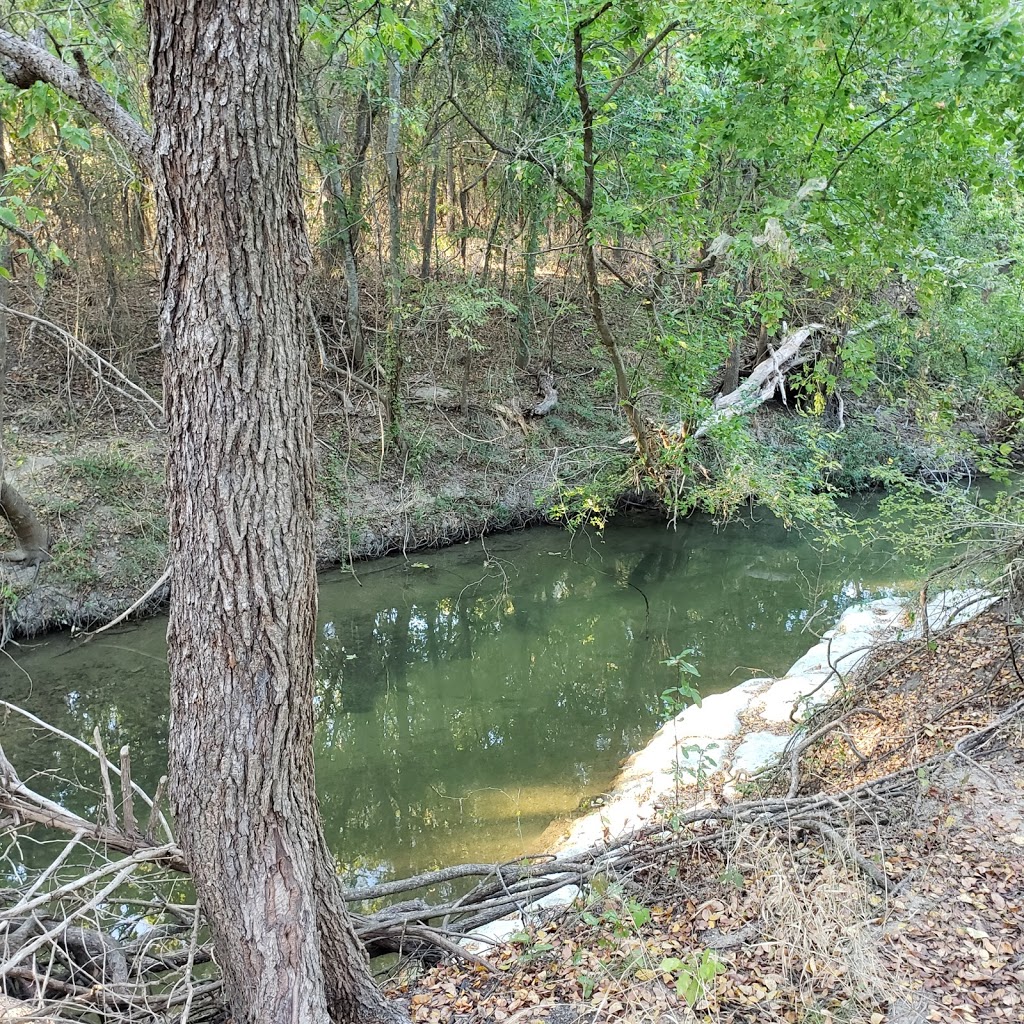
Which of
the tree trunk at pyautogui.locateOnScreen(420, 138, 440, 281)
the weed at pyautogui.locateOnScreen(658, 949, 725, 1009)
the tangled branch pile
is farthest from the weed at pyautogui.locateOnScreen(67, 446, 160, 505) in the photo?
the weed at pyautogui.locateOnScreen(658, 949, 725, 1009)

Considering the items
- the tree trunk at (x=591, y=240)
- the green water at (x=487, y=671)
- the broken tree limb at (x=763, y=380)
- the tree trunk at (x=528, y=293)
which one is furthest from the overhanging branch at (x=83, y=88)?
the tree trunk at (x=528, y=293)

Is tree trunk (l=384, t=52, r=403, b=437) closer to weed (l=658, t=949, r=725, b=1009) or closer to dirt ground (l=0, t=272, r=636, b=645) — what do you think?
dirt ground (l=0, t=272, r=636, b=645)

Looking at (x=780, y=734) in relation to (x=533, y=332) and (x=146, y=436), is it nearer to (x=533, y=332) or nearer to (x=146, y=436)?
(x=146, y=436)

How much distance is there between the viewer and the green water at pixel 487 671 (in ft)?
18.7

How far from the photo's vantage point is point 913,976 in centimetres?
249

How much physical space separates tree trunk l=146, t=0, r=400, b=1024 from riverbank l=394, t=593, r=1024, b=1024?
934 millimetres

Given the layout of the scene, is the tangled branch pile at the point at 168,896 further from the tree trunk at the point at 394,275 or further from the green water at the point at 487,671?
the tree trunk at the point at 394,275

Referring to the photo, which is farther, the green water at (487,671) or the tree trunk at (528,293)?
the tree trunk at (528,293)

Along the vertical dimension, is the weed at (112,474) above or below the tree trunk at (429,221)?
below

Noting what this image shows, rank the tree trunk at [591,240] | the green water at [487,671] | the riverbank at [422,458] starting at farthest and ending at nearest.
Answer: the riverbank at [422,458], the green water at [487,671], the tree trunk at [591,240]

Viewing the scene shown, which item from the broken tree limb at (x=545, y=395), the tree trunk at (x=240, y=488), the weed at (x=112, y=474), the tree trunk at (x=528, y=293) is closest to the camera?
the tree trunk at (x=240, y=488)

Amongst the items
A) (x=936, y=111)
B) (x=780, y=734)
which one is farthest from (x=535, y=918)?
(x=936, y=111)

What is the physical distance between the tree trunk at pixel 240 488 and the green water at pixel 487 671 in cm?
223

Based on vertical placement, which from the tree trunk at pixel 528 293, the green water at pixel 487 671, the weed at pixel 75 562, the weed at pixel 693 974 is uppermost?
the tree trunk at pixel 528 293
